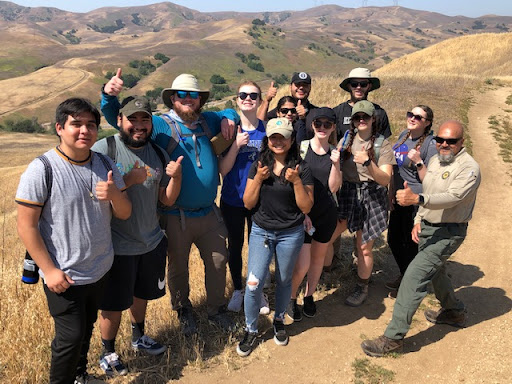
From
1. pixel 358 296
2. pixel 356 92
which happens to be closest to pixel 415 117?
pixel 356 92

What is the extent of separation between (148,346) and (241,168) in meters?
2.05

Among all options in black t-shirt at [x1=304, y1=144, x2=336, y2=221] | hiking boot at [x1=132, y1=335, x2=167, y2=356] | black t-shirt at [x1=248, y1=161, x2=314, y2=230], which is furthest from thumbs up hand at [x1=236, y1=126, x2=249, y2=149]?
hiking boot at [x1=132, y1=335, x2=167, y2=356]

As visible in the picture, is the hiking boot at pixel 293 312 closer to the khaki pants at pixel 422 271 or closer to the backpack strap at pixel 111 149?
the khaki pants at pixel 422 271

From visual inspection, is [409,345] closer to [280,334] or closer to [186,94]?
[280,334]

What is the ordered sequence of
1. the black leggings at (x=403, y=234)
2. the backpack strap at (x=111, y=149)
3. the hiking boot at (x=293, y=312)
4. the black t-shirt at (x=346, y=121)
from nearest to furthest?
1. the backpack strap at (x=111, y=149)
2. the hiking boot at (x=293, y=312)
3. the black t-shirt at (x=346, y=121)
4. the black leggings at (x=403, y=234)

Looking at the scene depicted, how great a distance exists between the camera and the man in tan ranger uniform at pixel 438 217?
346cm

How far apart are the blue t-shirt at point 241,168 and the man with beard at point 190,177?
28cm

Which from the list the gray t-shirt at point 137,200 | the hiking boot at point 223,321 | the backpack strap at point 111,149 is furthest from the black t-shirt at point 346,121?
the backpack strap at point 111,149

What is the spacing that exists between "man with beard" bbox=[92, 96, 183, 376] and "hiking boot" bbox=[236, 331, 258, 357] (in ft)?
3.36

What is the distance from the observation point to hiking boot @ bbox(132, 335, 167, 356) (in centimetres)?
369

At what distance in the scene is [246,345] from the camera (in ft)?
12.5

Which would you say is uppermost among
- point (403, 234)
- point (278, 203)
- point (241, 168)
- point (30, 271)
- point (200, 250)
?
point (241, 168)

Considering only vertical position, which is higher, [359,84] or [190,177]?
[359,84]

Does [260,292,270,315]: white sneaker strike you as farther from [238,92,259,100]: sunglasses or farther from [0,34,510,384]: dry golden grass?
[238,92,259,100]: sunglasses
